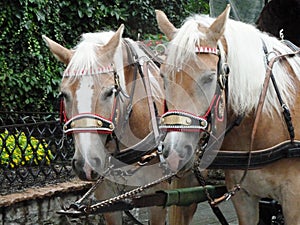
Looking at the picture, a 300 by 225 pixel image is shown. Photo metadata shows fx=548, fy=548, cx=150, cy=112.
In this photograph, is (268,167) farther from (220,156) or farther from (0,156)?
(0,156)

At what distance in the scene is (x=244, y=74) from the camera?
289 cm

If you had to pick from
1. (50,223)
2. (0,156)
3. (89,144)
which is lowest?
(50,223)

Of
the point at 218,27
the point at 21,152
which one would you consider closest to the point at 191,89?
the point at 218,27

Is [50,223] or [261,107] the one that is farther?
[50,223]

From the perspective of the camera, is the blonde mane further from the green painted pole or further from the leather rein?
the green painted pole

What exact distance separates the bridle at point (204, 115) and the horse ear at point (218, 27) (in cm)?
7

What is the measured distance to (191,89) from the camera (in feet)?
8.61

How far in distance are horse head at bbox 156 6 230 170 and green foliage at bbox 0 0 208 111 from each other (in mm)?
4095

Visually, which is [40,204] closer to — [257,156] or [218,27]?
[257,156]

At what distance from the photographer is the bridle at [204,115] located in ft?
8.50

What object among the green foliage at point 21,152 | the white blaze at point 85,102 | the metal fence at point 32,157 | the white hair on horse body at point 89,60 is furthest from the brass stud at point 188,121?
the green foliage at point 21,152

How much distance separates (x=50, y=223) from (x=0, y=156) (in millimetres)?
751

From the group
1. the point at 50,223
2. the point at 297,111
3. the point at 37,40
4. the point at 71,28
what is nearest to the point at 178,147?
the point at 297,111

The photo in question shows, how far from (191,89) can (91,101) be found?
59 centimetres
